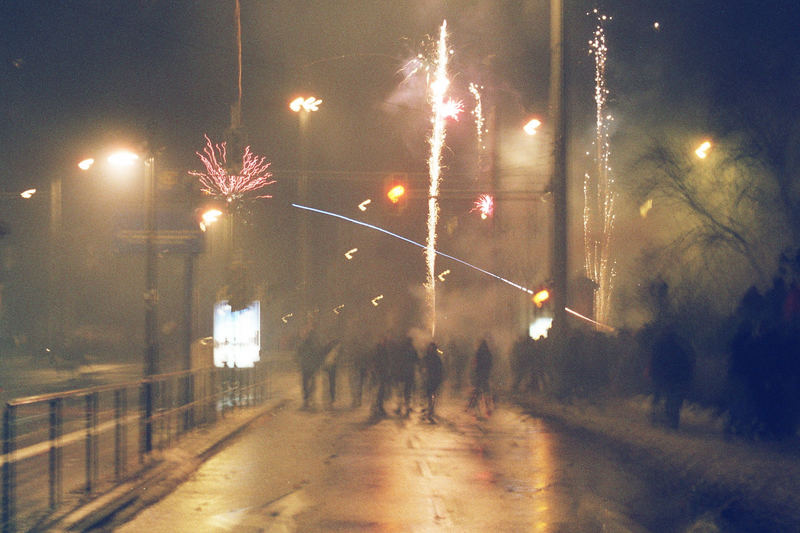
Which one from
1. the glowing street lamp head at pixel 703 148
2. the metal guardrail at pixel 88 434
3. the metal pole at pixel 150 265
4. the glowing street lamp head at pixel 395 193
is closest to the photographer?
the metal guardrail at pixel 88 434

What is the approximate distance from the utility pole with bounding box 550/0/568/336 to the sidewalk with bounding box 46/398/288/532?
8.68 m

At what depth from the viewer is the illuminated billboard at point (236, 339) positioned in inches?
1188

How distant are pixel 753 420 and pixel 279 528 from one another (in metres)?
8.05

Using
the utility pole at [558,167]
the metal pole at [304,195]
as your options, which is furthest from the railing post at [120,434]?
the utility pole at [558,167]

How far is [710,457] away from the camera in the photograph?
39.8 feet

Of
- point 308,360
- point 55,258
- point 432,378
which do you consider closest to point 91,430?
point 432,378

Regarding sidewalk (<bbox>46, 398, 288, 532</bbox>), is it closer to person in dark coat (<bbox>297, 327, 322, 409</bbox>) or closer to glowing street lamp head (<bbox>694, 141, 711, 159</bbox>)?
person in dark coat (<bbox>297, 327, 322, 409</bbox>)

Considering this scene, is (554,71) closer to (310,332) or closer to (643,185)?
(643,185)

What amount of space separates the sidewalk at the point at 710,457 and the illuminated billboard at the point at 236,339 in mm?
14623

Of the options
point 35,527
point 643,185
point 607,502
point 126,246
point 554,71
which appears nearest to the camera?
point 35,527

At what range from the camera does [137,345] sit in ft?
191

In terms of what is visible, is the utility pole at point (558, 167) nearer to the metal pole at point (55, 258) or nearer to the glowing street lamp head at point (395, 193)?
the glowing street lamp head at point (395, 193)

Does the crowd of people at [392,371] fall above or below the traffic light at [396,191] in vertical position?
below

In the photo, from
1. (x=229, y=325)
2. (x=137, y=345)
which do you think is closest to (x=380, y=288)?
(x=137, y=345)
